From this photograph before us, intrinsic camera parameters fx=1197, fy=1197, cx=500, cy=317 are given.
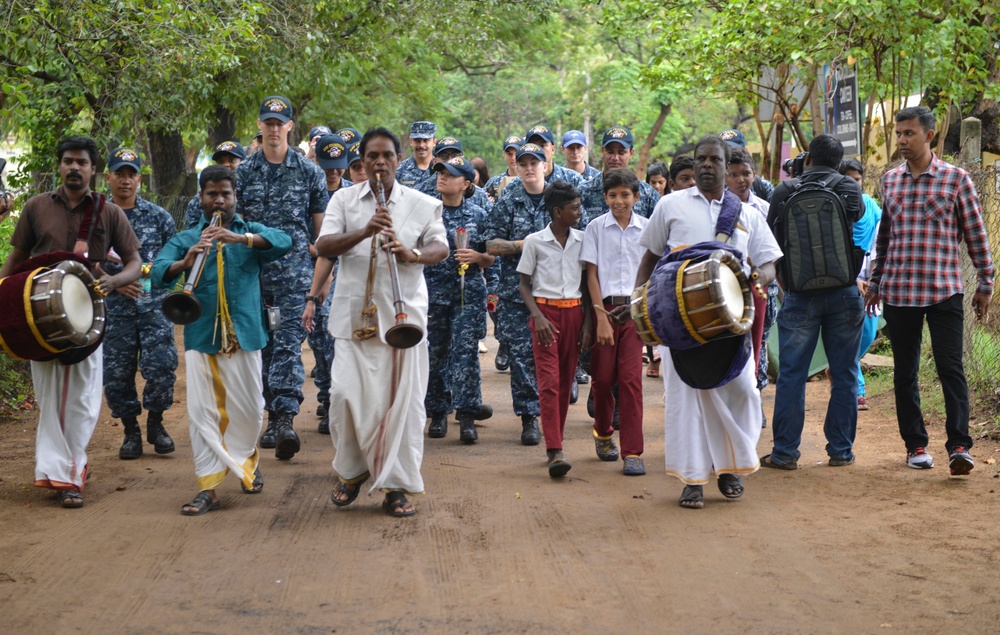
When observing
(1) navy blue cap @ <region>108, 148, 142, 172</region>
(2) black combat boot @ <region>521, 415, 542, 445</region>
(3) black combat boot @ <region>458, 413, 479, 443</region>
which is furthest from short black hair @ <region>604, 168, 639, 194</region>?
(1) navy blue cap @ <region>108, 148, 142, 172</region>

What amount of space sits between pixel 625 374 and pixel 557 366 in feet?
1.58

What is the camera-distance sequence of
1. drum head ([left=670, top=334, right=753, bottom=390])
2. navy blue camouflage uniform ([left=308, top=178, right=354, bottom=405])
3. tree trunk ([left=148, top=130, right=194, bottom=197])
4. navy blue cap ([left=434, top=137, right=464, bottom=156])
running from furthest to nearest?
tree trunk ([left=148, top=130, right=194, bottom=197]) < navy blue cap ([left=434, top=137, right=464, bottom=156]) < navy blue camouflage uniform ([left=308, top=178, right=354, bottom=405]) < drum head ([left=670, top=334, right=753, bottom=390])

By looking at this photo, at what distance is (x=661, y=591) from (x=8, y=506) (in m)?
4.07

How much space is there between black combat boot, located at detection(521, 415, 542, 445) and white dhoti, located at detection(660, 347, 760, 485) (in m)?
2.20

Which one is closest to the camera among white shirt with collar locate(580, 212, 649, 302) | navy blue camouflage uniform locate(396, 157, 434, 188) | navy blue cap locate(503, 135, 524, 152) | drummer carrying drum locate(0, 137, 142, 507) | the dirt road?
the dirt road

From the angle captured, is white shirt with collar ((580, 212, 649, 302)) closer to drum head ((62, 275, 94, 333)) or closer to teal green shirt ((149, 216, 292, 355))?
teal green shirt ((149, 216, 292, 355))

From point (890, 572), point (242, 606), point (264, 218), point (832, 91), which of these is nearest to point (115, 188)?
point (264, 218)

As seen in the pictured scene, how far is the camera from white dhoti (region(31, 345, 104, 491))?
7.20 meters

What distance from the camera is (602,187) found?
347 inches

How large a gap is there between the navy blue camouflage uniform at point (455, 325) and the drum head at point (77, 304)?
2.94 metres

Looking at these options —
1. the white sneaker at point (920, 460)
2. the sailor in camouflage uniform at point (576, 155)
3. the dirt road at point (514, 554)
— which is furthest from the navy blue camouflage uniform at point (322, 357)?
the white sneaker at point (920, 460)

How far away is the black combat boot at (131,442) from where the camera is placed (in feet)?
28.5

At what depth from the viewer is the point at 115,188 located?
8.98 m

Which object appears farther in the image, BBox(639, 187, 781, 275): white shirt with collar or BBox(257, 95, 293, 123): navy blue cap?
BBox(257, 95, 293, 123): navy blue cap
